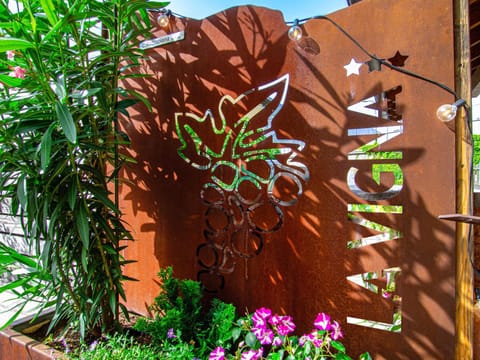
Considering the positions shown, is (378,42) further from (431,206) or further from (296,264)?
(296,264)

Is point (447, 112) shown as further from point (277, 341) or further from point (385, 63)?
point (277, 341)

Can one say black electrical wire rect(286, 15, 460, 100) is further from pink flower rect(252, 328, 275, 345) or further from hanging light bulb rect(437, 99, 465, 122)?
pink flower rect(252, 328, 275, 345)

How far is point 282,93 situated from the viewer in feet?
5.48

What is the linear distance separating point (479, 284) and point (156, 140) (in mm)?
2226

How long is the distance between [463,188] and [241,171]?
3.41 feet

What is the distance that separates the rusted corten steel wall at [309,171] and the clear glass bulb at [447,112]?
0.12 meters

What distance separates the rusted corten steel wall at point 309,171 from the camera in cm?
134

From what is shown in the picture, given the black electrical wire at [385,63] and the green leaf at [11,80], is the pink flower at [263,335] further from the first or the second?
the green leaf at [11,80]

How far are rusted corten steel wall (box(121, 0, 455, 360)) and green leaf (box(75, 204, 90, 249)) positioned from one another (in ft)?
1.92

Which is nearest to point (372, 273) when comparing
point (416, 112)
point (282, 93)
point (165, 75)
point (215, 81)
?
point (416, 112)

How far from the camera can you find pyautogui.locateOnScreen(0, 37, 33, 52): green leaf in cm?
115

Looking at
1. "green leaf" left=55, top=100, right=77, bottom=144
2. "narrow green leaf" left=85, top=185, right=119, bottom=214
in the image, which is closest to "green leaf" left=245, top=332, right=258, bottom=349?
"narrow green leaf" left=85, top=185, right=119, bottom=214

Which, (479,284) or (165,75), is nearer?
(479,284)

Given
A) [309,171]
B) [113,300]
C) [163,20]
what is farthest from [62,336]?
[163,20]
